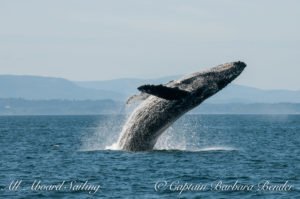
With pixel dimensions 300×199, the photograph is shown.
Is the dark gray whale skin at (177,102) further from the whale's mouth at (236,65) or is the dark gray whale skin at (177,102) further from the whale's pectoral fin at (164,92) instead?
the whale's pectoral fin at (164,92)

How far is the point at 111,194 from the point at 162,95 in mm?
4793

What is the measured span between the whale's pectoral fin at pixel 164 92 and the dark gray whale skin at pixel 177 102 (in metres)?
0.64

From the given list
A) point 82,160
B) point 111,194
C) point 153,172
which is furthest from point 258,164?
point 111,194

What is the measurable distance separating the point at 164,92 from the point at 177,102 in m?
1.78

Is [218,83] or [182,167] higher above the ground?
[218,83]

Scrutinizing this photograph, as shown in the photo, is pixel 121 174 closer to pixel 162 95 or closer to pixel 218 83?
pixel 162 95

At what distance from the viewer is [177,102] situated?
77.5 ft

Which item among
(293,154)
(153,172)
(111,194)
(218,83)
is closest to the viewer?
(111,194)

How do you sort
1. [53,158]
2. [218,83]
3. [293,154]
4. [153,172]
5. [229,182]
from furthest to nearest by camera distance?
[293,154] → [53,158] → [218,83] → [153,172] → [229,182]

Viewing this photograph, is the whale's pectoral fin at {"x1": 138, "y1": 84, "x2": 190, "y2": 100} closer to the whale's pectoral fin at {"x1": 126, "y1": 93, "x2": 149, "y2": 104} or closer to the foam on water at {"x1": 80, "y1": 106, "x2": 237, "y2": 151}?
the whale's pectoral fin at {"x1": 126, "y1": 93, "x2": 149, "y2": 104}

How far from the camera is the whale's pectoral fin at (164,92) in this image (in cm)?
2112

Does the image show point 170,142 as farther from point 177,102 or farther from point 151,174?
point 151,174

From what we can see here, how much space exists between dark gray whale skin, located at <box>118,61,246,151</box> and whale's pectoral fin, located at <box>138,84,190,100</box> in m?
0.64

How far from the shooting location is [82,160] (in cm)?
2498
